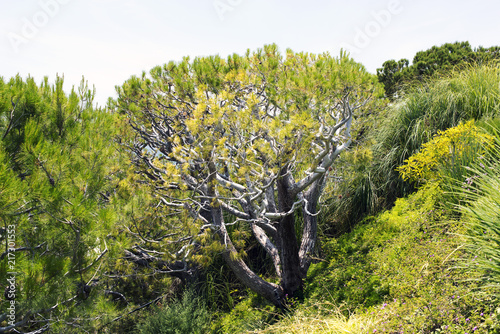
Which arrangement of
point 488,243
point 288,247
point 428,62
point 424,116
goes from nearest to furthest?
1. point 488,243
2. point 288,247
3. point 424,116
4. point 428,62

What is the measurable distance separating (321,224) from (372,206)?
Answer: 106 cm

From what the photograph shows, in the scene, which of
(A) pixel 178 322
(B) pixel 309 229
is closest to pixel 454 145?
(B) pixel 309 229

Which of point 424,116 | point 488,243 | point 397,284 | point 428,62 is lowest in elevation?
point 397,284

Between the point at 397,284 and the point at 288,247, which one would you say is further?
the point at 288,247

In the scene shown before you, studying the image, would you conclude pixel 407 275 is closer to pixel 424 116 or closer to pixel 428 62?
pixel 424 116

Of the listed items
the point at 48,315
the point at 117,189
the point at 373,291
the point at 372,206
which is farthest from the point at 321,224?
the point at 48,315

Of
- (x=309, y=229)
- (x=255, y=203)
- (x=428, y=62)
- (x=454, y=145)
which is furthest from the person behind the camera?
(x=428, y=62)

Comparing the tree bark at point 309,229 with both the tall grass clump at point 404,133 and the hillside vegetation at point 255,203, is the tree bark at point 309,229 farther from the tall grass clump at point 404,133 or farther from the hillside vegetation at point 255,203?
the tall grass clump at point 404,133

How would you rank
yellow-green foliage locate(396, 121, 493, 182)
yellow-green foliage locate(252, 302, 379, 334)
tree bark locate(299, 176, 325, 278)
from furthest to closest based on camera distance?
tree bark locate(299, 176, 325, 278)
yellow-green foliage locate(396, 121, 493, 182)
yellow-green foliage locate(252, 302, 379, 334)

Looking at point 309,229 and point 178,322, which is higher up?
point 309,229

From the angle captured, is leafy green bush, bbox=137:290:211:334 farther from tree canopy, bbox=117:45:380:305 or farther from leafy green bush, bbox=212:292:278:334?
tree canopy, bbox=117:45:380:305

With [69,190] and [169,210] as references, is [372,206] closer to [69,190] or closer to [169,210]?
[169,210]

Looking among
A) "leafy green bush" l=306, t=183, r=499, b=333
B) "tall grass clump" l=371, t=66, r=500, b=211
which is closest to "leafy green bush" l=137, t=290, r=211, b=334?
"leafy green bush" l=306, t=183, r=499, b=333

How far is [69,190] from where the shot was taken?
346 cm
